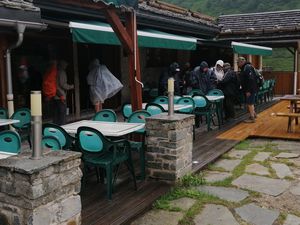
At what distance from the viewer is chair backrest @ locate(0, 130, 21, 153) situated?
427cm

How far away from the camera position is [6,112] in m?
6.50

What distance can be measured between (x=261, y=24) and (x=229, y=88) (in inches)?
339

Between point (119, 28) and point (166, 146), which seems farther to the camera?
point (119, 28)

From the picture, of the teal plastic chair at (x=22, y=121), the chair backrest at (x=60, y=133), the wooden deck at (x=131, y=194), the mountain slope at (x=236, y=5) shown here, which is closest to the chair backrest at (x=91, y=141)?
the chair backrest at (x=60, y=133)

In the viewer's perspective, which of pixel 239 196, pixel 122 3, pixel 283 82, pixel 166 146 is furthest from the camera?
pixel 283 82

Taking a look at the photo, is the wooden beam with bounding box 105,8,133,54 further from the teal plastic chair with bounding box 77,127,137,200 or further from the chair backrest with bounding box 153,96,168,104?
the teal plastic chair with bounding box 77,127,137,200

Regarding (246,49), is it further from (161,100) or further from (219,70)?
(161,100)

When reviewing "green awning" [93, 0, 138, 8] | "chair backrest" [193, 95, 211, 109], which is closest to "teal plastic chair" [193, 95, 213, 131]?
"chair backrest" [193, 95, 211, 109]

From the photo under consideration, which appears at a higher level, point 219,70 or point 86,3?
point 86,3

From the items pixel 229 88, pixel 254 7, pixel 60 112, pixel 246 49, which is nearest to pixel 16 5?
pixel 60 112

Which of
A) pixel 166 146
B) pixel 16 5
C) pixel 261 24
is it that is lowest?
pixel 166 146

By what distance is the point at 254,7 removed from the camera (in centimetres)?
3969

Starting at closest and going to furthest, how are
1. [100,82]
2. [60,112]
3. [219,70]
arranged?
1. [60,112]
2. [100,82]
3. [219,70]

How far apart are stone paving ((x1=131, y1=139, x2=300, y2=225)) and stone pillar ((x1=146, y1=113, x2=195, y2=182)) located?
10.5 inches
